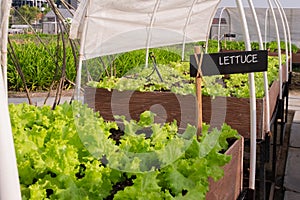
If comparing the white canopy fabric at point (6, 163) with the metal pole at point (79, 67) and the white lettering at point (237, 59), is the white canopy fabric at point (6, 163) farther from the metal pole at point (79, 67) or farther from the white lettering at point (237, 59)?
the metal pole at point (79, 67)

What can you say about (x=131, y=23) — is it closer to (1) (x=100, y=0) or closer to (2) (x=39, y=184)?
(1) (x=100, y=0)

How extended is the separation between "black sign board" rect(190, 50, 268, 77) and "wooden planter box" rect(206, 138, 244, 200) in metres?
0.27

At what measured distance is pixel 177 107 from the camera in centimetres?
236

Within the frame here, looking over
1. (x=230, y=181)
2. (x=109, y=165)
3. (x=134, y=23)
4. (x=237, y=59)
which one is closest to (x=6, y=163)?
(x=109, y=165)

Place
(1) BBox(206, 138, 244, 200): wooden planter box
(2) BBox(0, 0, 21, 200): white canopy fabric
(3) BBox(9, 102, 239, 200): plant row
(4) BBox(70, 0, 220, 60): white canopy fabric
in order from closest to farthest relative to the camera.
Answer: (2) BBox(0, 0, 21, 200): white canopy fabric → (3) BBox(9, 102, 239, 200): plant row → (1) BBox(206, 138, 244, 200): wooden planter box → (4) BBox(70, 0, 220, 60): white canopy fabric

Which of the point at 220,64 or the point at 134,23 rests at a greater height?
the point at 134,23

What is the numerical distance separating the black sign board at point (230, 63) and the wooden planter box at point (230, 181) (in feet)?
0.89

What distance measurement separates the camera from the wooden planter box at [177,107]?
2223 millimetres

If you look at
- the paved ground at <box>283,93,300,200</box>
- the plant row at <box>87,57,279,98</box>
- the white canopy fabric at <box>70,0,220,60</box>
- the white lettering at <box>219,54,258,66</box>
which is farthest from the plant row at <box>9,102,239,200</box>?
the paved ground at <box>283,93,300,200</box>

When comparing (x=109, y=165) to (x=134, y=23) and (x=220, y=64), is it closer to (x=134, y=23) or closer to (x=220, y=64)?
(x=220, y=64)

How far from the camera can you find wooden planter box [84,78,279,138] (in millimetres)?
2223

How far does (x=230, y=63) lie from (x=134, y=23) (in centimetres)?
184

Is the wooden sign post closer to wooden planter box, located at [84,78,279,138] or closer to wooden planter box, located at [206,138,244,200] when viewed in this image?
wooden planter box, located at [206,138,244,200]

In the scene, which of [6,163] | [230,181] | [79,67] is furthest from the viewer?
[79,67]
